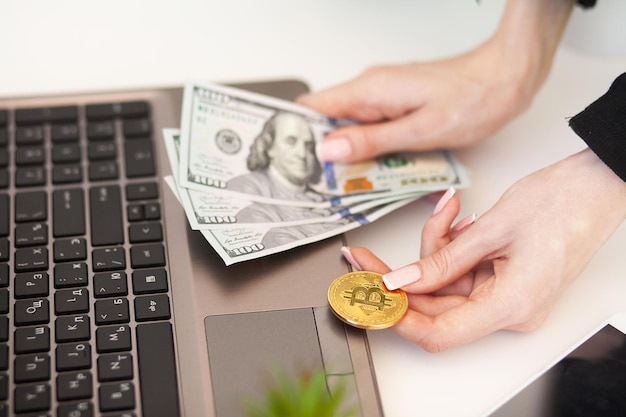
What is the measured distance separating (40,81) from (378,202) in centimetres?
52

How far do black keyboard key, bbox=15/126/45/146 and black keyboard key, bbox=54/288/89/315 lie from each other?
9.5 inches

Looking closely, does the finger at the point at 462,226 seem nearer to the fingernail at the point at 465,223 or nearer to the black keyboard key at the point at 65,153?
the fingernail at the point at 465,223

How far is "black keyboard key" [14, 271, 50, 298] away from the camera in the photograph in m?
0.77

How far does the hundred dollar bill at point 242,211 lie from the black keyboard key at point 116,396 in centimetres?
20

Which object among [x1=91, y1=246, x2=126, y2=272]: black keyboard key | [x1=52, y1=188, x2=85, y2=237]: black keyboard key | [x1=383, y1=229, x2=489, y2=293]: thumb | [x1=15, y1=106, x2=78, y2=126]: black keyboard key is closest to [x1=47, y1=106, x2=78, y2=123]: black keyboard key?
[x1=15, y1=106, x2=78, y2=126]: black keyboard key

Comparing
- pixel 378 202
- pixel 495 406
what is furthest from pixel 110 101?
pixel 495 406

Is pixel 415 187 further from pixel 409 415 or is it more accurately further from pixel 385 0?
pixel 385 0

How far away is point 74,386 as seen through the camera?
70cm

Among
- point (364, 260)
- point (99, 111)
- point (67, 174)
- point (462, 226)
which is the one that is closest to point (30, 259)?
point (67, 174)

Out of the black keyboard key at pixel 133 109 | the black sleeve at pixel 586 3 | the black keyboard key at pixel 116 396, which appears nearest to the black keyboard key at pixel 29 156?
the black keyboard key at pixel 133 109

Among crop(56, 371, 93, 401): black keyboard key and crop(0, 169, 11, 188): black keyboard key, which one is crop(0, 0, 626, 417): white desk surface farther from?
crop(56, 371, 93, 401): black keyboard key

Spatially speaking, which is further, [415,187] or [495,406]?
[415,187]

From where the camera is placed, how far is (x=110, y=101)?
99cm

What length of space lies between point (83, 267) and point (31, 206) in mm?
115
